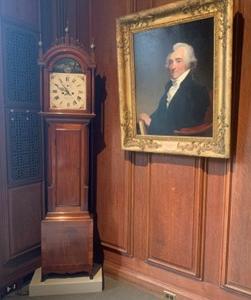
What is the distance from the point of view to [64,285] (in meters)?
2.29

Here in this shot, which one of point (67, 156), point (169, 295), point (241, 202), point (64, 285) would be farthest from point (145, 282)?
point (67, 156)

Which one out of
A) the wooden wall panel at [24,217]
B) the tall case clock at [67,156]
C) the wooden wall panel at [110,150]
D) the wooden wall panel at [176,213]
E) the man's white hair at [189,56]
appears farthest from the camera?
the wooden wall panel at [110,150]

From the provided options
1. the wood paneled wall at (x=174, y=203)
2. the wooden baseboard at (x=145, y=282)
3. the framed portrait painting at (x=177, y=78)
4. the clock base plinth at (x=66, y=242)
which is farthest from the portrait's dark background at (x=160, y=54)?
the wooden baseboard at (x=145, y=282)

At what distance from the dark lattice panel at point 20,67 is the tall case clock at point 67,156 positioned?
0.74 feet

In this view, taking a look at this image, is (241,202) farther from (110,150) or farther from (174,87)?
(110,150)

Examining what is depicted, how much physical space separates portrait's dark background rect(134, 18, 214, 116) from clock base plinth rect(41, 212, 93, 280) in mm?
920

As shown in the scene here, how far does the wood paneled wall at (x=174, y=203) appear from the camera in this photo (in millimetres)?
1870

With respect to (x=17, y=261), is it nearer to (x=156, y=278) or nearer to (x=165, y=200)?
(x=156, y=278)

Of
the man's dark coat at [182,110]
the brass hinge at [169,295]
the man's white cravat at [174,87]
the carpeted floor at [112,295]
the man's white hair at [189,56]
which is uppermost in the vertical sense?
the man's white hair at [189,56]

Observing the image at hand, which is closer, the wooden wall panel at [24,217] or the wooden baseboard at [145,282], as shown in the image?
the wooden baseboard at [145,282]

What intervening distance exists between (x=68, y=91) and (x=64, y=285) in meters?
1.40

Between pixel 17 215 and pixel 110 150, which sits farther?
pixel 110 150

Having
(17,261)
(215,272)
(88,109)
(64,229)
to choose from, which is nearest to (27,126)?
(88,109)

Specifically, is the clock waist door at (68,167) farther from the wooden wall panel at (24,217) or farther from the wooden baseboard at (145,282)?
the wooden baseboard at (145,282)
